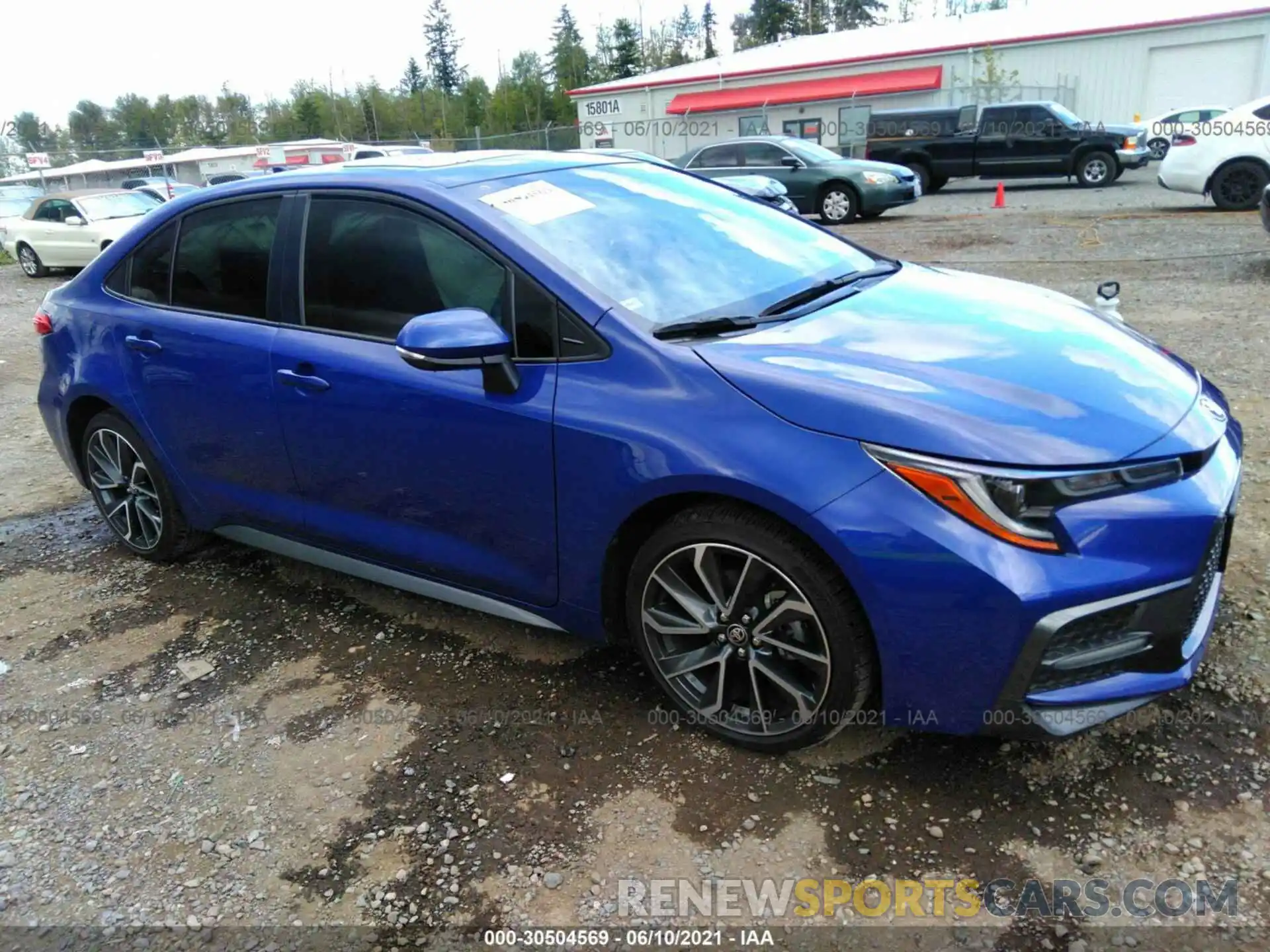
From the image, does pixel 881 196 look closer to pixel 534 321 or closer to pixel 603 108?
pixel 534 321

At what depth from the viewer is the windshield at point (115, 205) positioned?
1619 cm

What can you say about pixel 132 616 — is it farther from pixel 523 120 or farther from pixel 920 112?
pixel 523 120

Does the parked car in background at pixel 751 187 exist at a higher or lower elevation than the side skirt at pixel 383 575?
higher

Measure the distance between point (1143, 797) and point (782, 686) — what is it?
0.94 meters

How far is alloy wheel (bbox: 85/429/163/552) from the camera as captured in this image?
13.6 ft

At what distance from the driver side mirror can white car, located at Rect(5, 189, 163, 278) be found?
15395 millimetres

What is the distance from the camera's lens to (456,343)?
261cm

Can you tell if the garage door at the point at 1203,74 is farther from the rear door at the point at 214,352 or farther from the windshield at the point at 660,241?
the rear door at the point at 214,352

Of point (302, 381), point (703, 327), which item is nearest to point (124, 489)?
point (302, 381)

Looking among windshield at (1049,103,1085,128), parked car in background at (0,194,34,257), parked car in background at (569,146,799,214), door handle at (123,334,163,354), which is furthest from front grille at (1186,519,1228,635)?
parked car in background at (0,194,34,257)

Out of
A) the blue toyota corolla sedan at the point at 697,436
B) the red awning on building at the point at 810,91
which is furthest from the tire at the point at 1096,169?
the blue toyota corolla sedan at the point at 697,436

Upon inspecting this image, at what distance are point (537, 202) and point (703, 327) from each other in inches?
30.1

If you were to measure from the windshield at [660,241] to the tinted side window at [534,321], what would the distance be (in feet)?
0.39

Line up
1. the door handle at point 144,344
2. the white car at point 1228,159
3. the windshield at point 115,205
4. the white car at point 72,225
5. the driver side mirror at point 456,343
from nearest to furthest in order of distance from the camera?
1. the driver side mirror at point 456,343
2. the door handle at point 144,344
3. the white car at point 1228,159
4. the white car at point 72,225
5. the windshield at point 115,205
